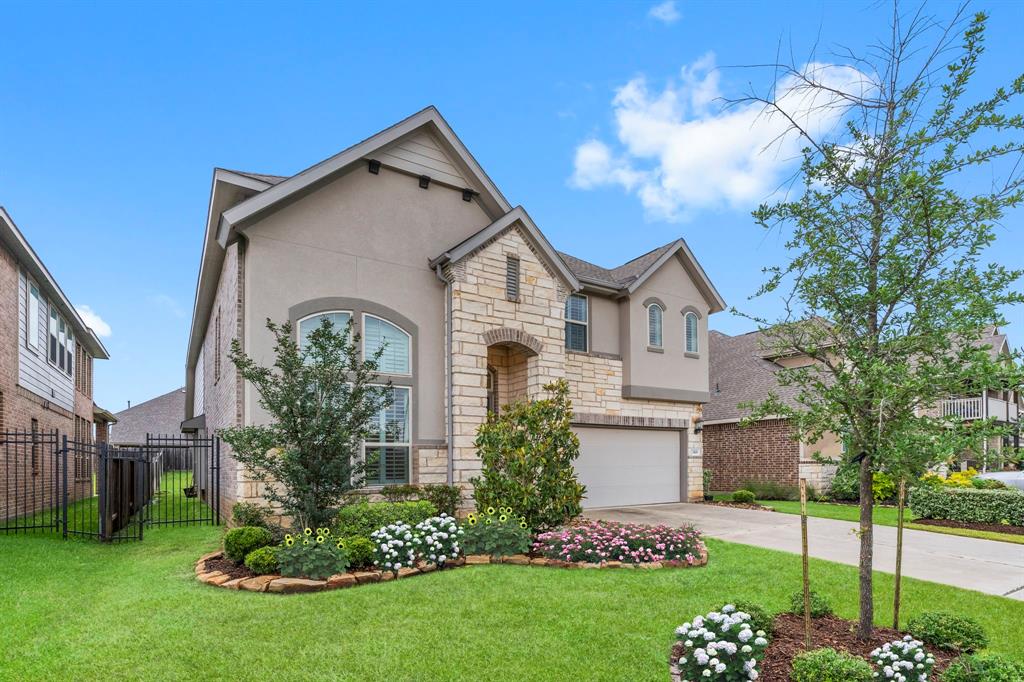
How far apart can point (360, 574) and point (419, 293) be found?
21.4ft

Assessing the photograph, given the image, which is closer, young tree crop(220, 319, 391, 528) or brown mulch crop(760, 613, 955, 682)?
brown mulch crop(760, 613, 955, 682)

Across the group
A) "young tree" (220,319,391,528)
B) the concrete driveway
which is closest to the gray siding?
"young tree" (220,319,391,528)

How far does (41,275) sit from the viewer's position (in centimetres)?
1570

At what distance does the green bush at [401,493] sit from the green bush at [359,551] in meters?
3.59

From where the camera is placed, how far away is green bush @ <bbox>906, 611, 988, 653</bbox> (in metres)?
4.82

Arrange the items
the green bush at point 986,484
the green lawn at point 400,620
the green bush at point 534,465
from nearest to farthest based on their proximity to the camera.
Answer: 1. the green lawn at point 400,620
2. the green bush at point 534,465
3. the green bush at point 986,484

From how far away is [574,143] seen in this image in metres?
14.0

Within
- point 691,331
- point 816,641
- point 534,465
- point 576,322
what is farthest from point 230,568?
point 691,331

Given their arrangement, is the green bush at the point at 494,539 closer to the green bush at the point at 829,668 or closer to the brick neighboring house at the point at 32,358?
the green bush at the point at 829,668

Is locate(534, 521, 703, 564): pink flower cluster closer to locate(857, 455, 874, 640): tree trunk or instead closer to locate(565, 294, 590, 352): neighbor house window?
locate(857, 455, 874, 640): tree trunk

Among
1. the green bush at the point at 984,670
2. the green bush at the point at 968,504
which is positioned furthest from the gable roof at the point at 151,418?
the green bush at the point at 984,670

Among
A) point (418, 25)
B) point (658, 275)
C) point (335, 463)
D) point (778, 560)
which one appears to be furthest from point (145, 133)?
point (778, 560)

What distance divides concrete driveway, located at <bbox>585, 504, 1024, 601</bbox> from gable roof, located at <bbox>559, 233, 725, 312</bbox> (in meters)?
5.85

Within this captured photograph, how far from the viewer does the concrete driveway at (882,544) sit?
25.9ft
